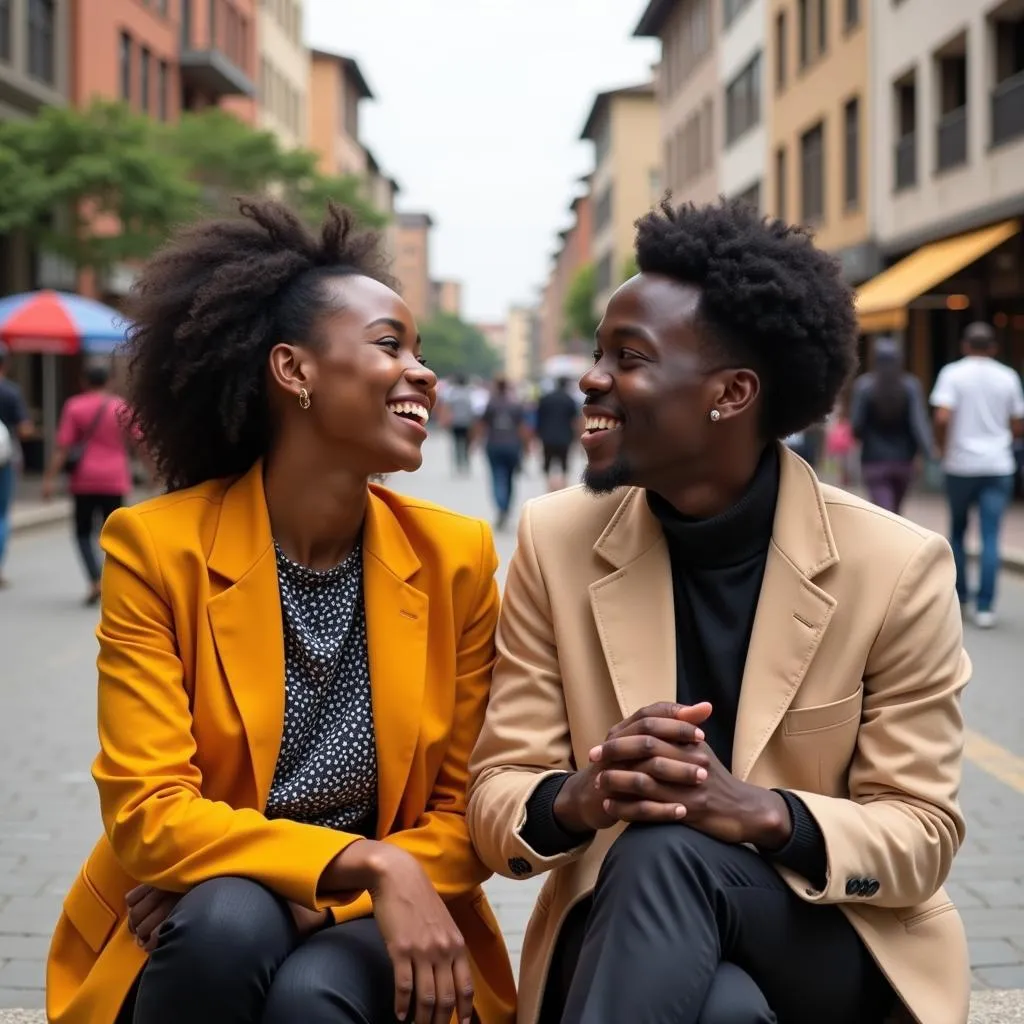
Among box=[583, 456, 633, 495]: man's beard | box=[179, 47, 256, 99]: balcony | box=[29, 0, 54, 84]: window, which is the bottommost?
box=[583, 456, 633, 495]: man's beard

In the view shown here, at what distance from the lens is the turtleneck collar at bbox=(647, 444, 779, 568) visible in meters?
2.88

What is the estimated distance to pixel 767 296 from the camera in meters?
2.90

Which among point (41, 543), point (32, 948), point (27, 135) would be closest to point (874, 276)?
point (27, 135)

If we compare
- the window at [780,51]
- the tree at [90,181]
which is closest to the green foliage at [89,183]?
the tree at [90,181]

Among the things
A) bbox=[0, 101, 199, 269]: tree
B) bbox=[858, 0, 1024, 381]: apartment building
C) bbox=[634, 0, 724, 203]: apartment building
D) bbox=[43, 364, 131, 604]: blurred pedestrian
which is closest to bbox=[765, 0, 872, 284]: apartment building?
bbox=[858, 0, 1024, 381]: apartment building

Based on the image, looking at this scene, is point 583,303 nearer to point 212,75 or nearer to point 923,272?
point 212,75

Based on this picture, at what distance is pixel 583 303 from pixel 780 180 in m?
55.5

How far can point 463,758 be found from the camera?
3049 mm

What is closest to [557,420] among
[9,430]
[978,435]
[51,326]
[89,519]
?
[51,326]

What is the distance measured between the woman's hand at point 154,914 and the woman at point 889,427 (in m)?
10.4

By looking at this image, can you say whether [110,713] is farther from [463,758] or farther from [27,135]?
[27,135]

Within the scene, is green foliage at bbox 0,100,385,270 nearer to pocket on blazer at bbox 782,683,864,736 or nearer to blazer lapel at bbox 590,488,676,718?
blazer lapel at bbox 590,488,676,718

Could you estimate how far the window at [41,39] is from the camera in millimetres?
31688

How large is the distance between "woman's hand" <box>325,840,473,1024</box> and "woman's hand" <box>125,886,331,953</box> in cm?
6
